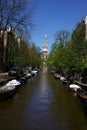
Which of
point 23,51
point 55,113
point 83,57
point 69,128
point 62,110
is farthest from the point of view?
point 23,51

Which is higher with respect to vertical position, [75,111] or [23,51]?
[23,51]

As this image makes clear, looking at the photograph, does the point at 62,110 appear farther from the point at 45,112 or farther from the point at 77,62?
the point at 77,62

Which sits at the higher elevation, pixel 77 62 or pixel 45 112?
pixel 77 62

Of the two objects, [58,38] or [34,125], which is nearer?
[34,125]

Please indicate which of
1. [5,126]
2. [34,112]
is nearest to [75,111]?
[34,112]

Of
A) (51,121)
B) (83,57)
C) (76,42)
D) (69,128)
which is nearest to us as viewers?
(69,128)

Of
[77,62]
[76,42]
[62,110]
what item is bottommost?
[62,110]

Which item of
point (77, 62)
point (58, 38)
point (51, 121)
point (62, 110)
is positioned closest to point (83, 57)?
point (77, 62)

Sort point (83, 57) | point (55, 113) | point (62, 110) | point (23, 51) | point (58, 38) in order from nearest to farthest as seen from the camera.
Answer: point (55, 113)
point (62, 110)
point (83, 57)
point (23, 51)
point (58, 38)

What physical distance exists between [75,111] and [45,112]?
10.2 feet

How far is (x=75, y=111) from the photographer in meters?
32.3

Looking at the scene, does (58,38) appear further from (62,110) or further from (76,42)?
(62,110)

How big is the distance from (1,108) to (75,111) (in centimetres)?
733

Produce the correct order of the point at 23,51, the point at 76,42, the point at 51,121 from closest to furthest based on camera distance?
the point at 51,121 → the point at 76,42 → the point at 23,51
